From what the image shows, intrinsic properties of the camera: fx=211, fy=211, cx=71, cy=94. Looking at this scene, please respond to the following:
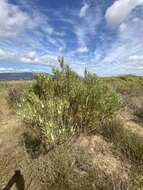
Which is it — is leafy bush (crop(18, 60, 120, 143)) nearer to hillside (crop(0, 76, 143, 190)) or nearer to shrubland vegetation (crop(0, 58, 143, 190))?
shrubland vegetation (crop(0, 58, 143, 190))

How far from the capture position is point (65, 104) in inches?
203

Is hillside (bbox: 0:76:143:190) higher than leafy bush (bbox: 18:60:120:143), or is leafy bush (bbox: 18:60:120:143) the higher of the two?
leafy bush (bbox: 18:60:120:143)

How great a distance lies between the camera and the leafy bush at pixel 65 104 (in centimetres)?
490

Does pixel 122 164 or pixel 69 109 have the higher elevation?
pixel 69 109

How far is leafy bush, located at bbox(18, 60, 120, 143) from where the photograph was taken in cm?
490

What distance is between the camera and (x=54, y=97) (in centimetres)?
543

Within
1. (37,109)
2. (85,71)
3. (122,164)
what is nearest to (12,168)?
(37,109)

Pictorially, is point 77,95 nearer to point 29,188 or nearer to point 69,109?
point 69,109

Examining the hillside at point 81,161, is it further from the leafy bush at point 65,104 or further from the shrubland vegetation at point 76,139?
the leafy bush at point 65,104

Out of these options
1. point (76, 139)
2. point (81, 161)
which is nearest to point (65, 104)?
point (76, 139)

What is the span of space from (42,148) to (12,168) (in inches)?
32.8

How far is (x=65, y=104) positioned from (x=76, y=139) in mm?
936

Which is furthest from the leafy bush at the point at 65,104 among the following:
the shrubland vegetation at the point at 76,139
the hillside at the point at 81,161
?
the hillside at the point at 81,161

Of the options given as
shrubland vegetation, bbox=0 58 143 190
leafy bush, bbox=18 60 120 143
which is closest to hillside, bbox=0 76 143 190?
shrubland vegetation, bbox=0 58 143 190
